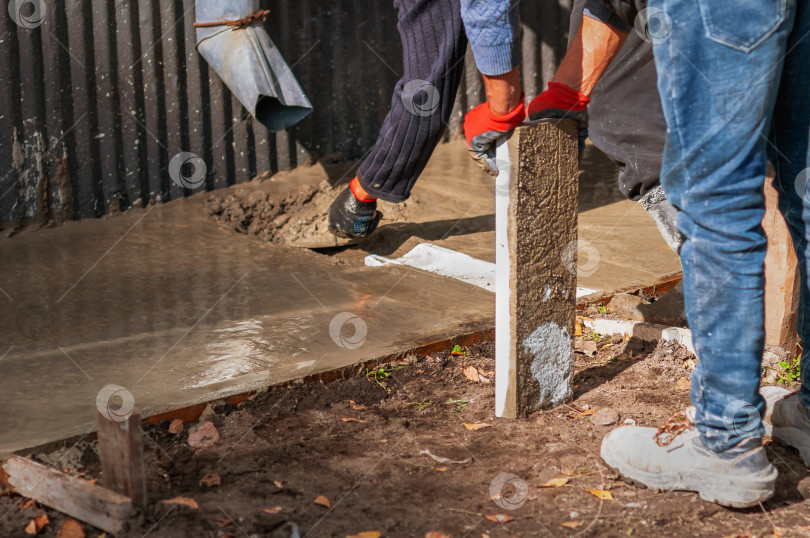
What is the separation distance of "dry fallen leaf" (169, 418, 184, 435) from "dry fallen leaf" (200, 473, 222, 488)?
260mm

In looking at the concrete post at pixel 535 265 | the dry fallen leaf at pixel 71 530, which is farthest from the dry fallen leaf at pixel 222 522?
the concrete post at pixel 535 265

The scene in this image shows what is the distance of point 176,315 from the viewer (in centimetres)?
303

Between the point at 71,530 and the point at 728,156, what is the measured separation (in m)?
1.54

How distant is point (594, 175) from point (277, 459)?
3.67 meters

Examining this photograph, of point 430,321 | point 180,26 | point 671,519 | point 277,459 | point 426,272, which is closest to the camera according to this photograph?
point 671,519

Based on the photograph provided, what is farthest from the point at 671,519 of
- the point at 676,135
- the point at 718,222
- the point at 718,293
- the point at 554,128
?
the point at 554,128

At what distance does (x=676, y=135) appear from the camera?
1.68m

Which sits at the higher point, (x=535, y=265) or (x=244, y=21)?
(x=244, y=21)

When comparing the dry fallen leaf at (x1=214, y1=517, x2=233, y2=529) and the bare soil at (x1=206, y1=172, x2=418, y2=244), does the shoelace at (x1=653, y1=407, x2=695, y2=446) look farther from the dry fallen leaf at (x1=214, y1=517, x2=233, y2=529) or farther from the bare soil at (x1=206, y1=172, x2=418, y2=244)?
the bare soil at (x1=206, y1=172, x2=418, y2=244)

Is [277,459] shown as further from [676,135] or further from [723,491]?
[676,135]

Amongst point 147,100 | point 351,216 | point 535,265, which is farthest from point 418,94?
point 147,100

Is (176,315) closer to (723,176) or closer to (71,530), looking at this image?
(71,530)

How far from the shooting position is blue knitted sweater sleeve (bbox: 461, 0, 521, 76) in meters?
2.10

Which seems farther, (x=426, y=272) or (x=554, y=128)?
(x=426, y=272)
